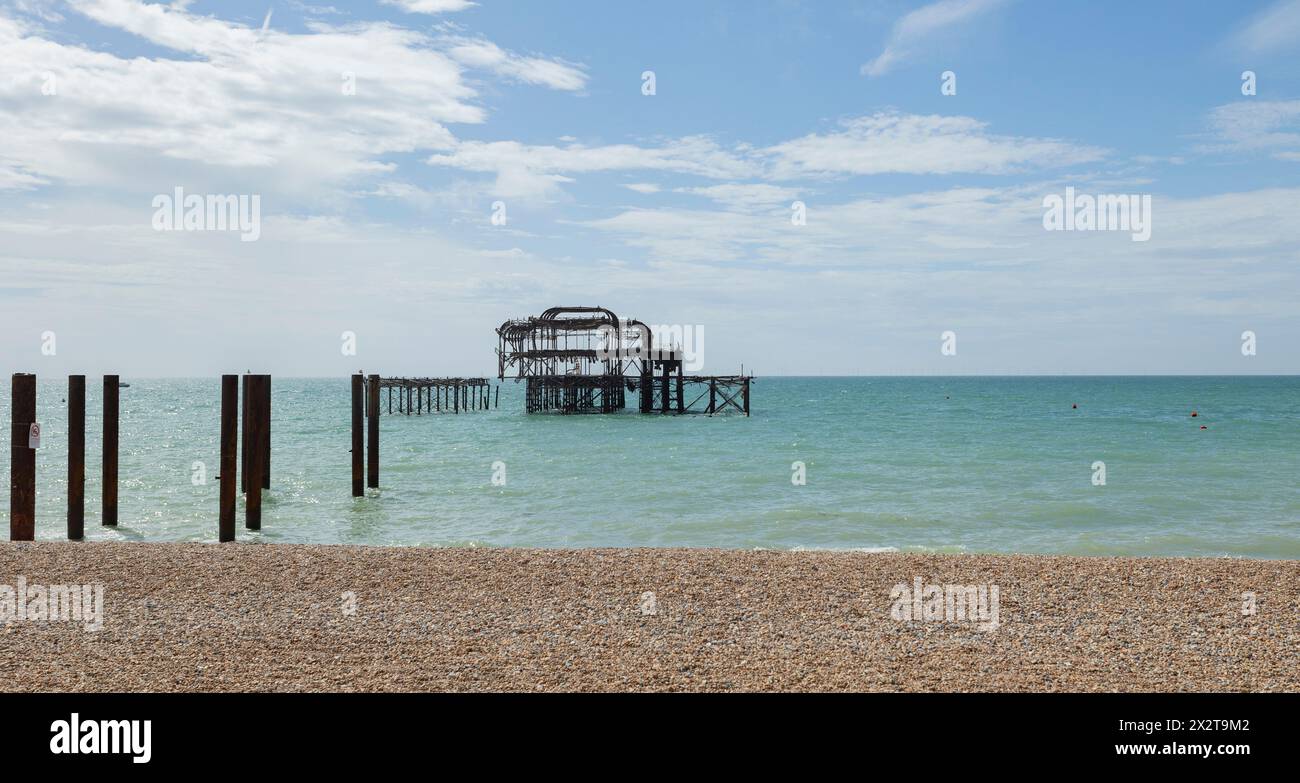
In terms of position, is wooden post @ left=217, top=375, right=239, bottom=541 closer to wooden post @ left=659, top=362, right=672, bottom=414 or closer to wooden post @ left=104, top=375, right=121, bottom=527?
wooden post @ left=104, top=375, right=121, bottom=527

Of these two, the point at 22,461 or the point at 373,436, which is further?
the point at 373,436

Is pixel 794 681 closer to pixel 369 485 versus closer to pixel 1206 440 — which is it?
pixel 369 485

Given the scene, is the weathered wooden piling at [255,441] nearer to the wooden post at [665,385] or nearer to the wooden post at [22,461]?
the wooden post at [22,461]

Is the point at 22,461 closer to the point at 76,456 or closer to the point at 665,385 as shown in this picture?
the point at 76,456

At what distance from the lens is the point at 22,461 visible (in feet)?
39.9

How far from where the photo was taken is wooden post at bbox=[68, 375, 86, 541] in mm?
12922

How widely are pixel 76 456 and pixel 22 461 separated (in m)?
0.92

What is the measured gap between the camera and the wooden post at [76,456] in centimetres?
A: 1292

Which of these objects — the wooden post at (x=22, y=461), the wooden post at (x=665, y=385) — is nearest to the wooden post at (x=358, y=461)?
the wooden post at (x=22, y=461)

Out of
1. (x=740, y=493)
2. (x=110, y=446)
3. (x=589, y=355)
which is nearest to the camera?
(x=110, y=446)

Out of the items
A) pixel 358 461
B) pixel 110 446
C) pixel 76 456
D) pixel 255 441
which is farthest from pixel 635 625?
pixel 358 461

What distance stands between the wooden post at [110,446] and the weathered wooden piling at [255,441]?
5.93 ft

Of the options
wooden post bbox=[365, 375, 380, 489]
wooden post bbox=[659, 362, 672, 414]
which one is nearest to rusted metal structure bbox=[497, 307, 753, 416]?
wooden post bbox=[659, 362, 672, 414]

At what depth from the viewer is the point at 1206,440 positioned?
41094 millimetres
